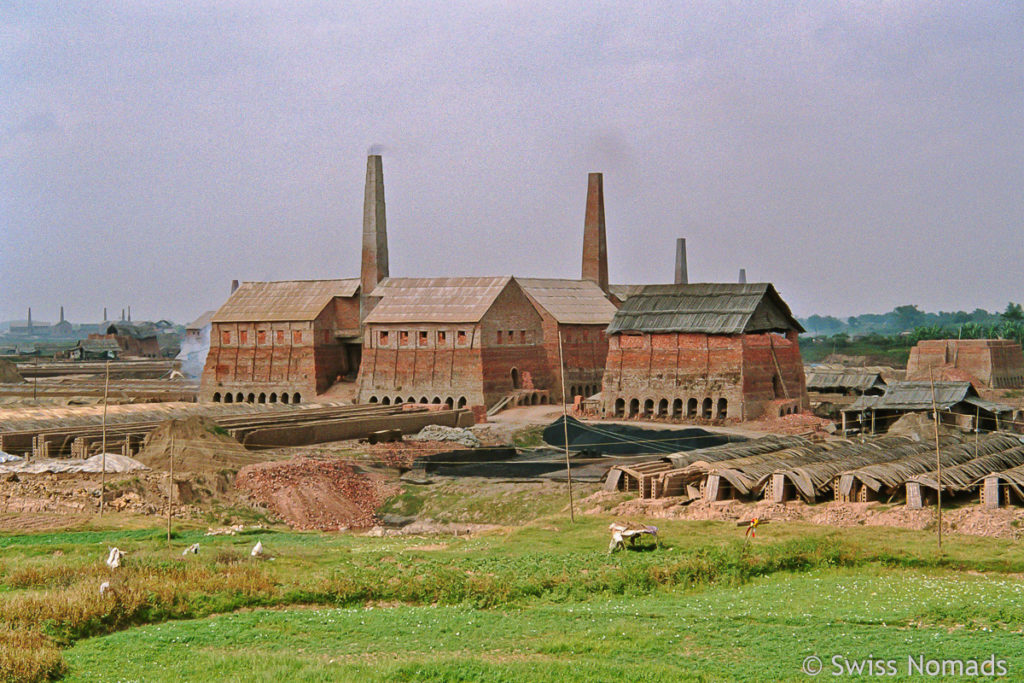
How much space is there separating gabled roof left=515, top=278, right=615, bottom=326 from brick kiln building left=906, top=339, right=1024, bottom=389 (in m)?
19.9

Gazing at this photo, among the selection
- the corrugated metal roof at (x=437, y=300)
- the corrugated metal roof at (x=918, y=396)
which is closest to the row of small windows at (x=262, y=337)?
the corrugated metal roof at (x=437, y=300)

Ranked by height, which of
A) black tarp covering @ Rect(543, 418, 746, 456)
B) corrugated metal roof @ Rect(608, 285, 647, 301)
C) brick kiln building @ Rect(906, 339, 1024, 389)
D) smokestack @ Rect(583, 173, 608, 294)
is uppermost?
smokestack @ Rect(583, 173, 608, 294)

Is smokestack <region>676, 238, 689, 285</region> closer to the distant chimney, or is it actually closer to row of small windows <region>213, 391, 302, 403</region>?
the distant chimney

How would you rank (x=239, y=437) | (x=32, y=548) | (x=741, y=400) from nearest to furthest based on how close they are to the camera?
1. (x=32, y=548)
2. (x=239, y=437)
3. (x=741, y=400)

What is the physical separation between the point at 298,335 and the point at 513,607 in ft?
140

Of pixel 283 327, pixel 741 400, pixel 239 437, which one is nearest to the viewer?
pixel 239 437

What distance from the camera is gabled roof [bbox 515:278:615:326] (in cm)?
5875

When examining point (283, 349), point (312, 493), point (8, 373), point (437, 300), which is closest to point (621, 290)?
point (437, 300)

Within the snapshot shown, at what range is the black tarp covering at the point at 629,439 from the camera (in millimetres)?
39594

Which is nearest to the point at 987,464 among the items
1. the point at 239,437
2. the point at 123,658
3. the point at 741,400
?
the point at 741,400

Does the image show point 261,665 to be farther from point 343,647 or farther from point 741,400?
point 741,400

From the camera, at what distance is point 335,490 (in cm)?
3475

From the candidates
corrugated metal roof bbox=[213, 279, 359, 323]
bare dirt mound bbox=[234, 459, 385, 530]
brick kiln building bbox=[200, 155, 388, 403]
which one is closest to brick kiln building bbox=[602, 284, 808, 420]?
brick kiln building bbox=[200, 155, 388, 403]

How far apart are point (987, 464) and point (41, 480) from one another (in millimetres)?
24973
